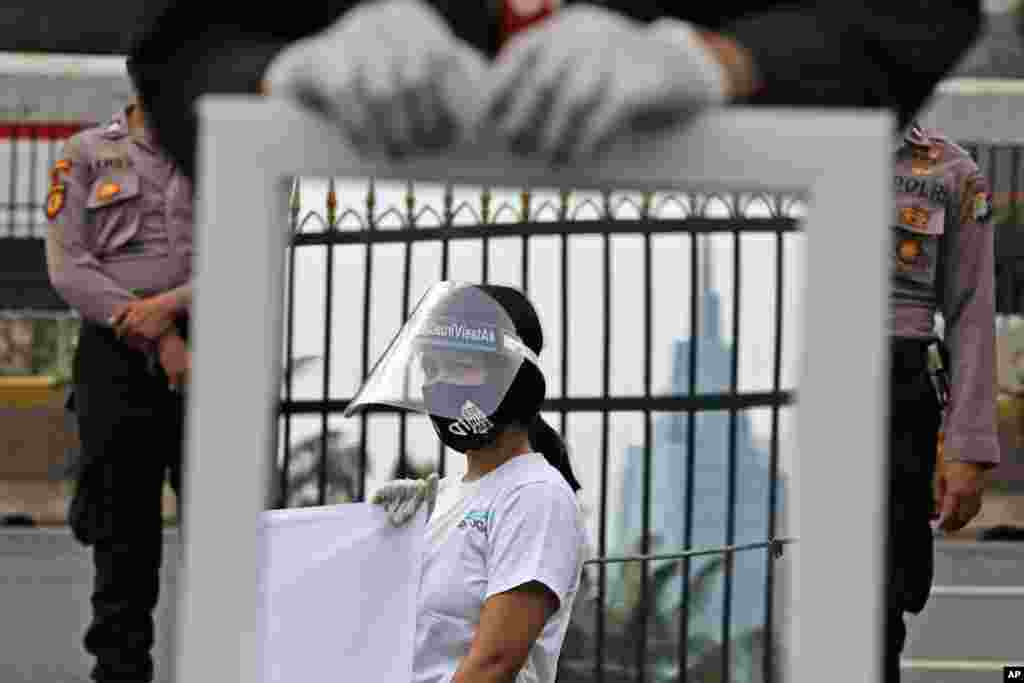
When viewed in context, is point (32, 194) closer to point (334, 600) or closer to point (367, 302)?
point (367, 302)

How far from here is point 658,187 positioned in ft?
4.55

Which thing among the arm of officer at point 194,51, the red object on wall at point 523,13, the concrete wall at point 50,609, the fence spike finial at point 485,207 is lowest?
the concrete wall at point 50,609

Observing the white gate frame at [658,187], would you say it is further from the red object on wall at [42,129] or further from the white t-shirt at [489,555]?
the red object on wall at [42,129]

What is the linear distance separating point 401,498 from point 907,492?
3.09 ft

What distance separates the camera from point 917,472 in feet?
11.5

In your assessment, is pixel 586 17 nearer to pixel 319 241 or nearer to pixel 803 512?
pixel 803 512

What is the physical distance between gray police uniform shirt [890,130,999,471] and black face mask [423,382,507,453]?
76 centimetres

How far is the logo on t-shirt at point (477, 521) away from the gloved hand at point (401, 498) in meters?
0.07

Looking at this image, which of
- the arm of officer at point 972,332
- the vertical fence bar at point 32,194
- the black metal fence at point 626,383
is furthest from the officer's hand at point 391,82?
the vertical fence bar at point 32,194

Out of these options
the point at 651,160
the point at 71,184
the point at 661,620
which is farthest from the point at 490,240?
the point at 651,160

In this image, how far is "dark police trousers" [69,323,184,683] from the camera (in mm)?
3961

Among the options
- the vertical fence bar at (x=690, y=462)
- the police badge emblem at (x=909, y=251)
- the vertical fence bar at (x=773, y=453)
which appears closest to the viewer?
the police badge emblem at (x=909, y=251)

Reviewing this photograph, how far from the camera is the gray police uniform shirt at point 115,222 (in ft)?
12.8

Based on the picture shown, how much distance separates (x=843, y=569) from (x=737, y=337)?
4922 mm
